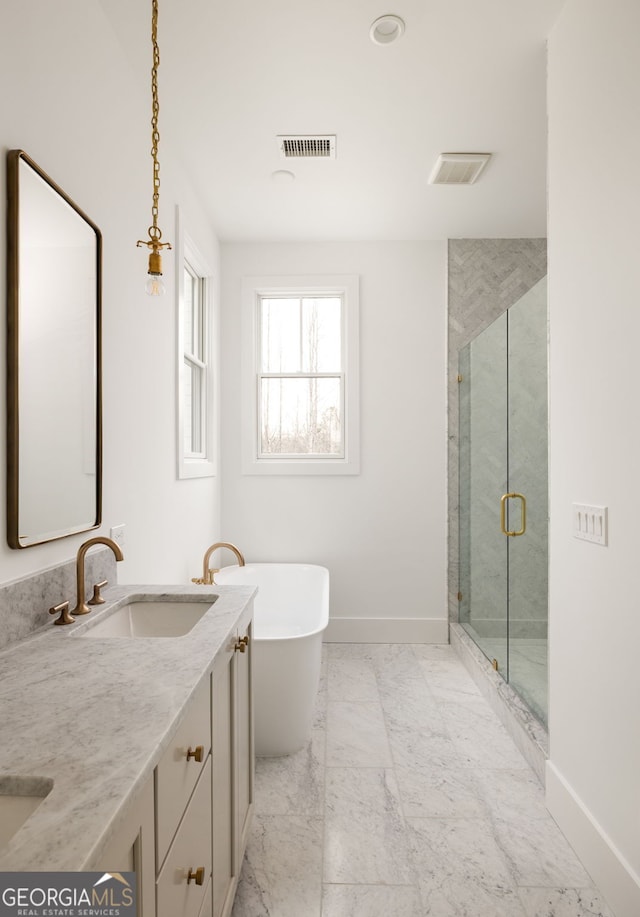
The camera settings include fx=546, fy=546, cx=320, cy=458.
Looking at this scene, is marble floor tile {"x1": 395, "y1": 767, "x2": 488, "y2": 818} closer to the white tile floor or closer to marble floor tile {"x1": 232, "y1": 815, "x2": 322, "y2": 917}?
the white tile floor

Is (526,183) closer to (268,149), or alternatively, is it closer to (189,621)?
(268,149)

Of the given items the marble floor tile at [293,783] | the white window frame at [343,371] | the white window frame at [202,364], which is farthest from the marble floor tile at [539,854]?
the white window frame at [343,371]

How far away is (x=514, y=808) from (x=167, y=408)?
2125 millimetres

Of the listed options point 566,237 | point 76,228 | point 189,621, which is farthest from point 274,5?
point 189,621

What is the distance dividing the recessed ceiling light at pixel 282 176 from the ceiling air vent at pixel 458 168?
2.43ft

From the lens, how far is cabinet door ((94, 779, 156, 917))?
654 millimetres

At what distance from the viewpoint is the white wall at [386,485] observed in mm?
3738

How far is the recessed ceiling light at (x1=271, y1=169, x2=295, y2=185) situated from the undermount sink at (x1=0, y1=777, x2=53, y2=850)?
2.85m

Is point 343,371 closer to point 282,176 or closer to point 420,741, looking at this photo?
point 282,176

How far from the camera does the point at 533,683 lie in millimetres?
2500

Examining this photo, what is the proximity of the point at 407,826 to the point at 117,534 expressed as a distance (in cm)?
141

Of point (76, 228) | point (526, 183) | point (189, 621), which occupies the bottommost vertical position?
point (189, 621)

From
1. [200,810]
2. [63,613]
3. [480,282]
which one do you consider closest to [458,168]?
[480,282]

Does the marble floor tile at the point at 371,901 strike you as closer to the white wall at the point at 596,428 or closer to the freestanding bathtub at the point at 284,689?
the white wall at the point at 596,428
